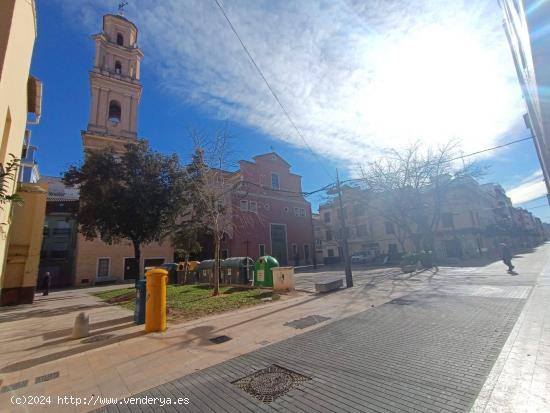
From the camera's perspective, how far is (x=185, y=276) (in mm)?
20844

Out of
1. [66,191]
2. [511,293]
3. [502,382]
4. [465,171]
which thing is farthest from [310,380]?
[66,191]

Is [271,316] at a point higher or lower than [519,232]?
lower

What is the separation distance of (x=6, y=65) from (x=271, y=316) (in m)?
8.34

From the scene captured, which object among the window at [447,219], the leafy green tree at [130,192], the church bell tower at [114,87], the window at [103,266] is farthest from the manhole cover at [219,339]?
the window at [447,219]

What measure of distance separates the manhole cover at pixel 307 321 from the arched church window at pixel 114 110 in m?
34.0

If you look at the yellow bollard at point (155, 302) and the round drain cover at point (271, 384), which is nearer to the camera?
the round drain cover at point (271, 384)

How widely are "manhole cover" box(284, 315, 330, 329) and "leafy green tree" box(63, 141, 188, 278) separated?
9.92 meters

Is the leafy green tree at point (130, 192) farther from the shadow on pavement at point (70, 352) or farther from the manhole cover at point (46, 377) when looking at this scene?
the manhole cover at point (46, 377)

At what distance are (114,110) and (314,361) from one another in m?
37.0

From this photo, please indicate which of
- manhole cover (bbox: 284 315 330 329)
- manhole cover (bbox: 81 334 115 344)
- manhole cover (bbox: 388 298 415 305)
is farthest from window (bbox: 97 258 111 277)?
manhole cover (bbox: 388 298 415 305)

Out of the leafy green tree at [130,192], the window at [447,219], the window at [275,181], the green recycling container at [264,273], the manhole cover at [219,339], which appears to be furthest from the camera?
the window at [275,181]

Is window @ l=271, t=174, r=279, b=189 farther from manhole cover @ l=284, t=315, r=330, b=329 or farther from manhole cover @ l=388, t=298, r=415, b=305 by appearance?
manhole cover @ l=284, t=315, r=330, b=329

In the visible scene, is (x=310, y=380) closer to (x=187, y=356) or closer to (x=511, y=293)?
(x=187, y=356)

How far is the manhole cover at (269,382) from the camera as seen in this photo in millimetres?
3414
